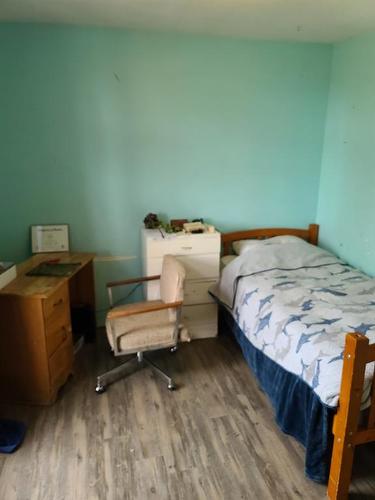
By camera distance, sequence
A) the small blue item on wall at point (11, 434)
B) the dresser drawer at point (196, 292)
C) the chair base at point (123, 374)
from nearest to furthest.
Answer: the small blue item on wall at point (11, 434)
the chair base at point (123, 374)
the dresser drawer at point (196, 292)

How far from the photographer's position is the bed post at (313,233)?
3.68 metres

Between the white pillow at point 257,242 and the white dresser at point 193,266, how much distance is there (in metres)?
0.30

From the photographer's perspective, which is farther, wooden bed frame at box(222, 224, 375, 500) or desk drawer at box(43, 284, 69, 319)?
desk drawer at box(43, 284, 69, 319)

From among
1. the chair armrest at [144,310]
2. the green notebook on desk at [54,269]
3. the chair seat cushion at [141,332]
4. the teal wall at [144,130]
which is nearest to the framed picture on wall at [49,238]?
the teal wall at [144,130]

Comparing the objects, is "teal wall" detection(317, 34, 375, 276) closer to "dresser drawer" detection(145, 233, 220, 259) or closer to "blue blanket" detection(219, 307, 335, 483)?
"dresser drawer" detection(145, 233, 220, 259)

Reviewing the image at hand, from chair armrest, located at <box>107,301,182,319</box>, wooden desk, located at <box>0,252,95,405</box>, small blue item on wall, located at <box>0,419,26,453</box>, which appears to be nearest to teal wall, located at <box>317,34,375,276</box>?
chair armrest, located at <box>107,301,182,319</box>

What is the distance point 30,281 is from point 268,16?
2379mm

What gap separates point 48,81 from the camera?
9.57 ft

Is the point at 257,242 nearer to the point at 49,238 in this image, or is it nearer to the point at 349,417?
the point at 49,238

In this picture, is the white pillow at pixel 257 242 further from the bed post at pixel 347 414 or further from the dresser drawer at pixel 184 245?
the bed post at pixel 347 414

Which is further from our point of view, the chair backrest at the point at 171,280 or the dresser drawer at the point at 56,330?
the chair backrest at the point at 171,280

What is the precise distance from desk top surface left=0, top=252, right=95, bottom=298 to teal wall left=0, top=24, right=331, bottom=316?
280 mm

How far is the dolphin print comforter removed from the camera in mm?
1954

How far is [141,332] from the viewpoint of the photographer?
2477mm
